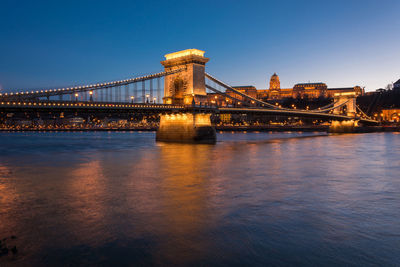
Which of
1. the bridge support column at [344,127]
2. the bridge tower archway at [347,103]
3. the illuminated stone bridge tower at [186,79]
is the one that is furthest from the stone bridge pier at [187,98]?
the bridge tower archway at [347,103]

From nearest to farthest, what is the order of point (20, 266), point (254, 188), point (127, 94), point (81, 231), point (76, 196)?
point (20, 266) → point (81, 231) → point (76, 196) → point (254, 188) → point (127, 94)

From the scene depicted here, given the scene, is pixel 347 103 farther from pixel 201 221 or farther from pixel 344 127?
pixel 201 221

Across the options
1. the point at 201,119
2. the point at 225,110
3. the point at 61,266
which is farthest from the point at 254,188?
the point at 225,110

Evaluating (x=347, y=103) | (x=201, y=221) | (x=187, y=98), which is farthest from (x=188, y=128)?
(x=347, y=103)

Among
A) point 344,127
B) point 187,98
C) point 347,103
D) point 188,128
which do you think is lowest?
point 344,127

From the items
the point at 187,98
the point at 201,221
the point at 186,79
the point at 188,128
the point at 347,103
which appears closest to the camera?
the point at 201,221

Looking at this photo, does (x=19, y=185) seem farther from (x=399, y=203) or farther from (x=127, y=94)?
(x=127, y=94)
